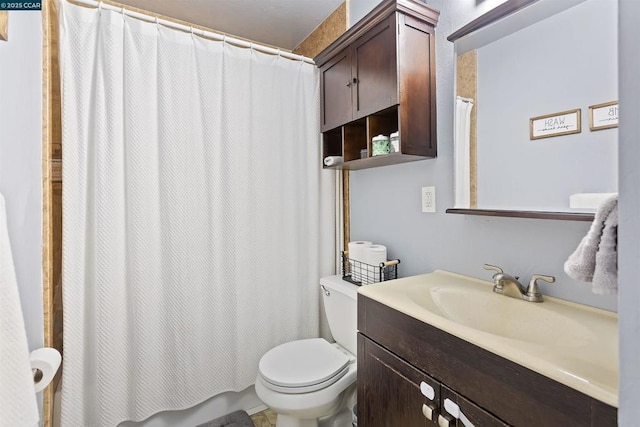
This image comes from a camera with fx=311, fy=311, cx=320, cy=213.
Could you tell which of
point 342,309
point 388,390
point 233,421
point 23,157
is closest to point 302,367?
point 342,309

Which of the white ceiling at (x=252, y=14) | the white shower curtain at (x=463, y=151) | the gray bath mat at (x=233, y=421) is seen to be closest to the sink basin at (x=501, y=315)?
the white shower curtain at (x=463, y=151)

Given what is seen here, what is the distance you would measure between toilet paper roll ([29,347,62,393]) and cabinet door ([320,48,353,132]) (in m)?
1.43

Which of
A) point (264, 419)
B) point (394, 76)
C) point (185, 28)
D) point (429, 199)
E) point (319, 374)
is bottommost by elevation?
point (264, 419)

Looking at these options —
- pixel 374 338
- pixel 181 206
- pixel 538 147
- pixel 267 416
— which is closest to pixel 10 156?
pixel 181 206

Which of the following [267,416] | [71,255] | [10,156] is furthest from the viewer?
[267,416]

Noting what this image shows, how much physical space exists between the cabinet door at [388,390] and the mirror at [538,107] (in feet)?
2.14

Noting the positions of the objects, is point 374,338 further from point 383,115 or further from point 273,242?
point 383,115

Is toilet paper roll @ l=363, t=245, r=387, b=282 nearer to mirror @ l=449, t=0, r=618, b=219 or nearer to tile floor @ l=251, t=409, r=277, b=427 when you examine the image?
Result: mirror @ l=449, t=0, r=618, b=219

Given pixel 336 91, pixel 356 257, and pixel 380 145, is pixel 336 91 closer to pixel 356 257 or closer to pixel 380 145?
pixel 380 145

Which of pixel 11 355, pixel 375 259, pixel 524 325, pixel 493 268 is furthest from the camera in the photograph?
pixel 375 259

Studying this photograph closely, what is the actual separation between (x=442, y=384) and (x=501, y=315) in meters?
0.35

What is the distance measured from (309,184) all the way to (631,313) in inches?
66.2

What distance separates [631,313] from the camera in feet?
0.94

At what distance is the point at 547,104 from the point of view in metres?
1.00
